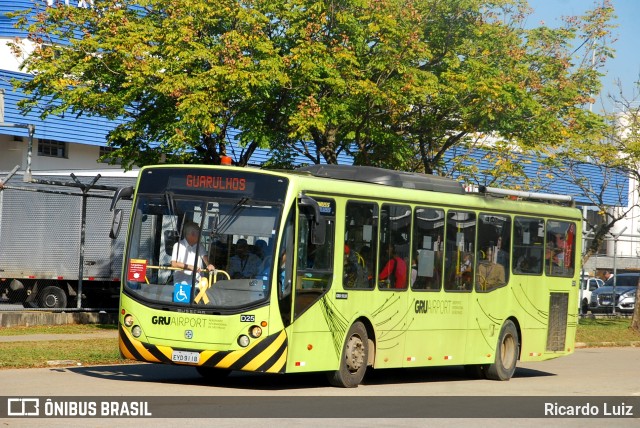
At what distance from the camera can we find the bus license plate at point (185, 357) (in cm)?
1434

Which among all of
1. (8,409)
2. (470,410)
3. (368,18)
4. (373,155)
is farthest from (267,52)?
(8,409)

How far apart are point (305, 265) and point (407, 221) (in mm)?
2526

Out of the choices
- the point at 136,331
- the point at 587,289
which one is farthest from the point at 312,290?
the point at 587,289

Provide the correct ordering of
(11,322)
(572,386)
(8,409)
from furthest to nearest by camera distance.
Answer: (11,322)
(572,386)
(8,409)

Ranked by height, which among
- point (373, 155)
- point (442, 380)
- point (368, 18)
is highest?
point (368, 18)

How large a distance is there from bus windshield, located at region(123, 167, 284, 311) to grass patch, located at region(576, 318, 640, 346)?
55.3 ft

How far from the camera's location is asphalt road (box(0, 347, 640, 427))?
11.8 metres

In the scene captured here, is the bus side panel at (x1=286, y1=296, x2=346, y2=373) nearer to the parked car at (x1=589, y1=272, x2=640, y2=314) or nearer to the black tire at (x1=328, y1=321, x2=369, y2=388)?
the black tire at (x1=328, y1=321, x2=369, y2=388)

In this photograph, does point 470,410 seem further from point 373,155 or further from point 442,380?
point 373,155

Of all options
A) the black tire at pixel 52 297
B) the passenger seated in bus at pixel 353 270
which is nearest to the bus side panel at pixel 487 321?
the passenger seated in bus at pixel 353 270

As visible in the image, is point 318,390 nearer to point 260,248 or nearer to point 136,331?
point 260,248

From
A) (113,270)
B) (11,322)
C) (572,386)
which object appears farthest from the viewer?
(113,270)

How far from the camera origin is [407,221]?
1691 centimetres

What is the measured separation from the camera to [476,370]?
763 inches
